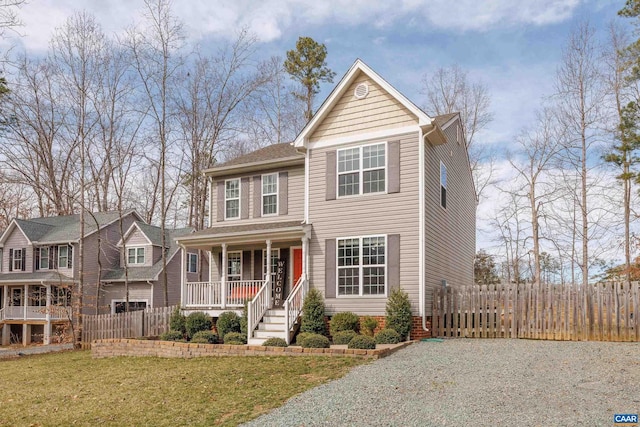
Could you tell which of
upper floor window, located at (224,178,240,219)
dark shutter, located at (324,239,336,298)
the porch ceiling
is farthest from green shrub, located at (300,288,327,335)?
upper floor window, located at (224,178,240,219)

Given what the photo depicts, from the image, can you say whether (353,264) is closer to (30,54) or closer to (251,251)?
(251,251)

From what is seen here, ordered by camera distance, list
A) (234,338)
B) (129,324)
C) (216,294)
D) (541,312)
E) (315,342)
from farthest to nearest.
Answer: (129,324) < (216,294) < (234,338) < (541,312) < (315,342)

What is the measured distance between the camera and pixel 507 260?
34.5 m

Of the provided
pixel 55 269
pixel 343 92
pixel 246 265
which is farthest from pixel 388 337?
pixel 55 269

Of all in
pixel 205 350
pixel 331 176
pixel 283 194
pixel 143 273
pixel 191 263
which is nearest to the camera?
pixel 205 350

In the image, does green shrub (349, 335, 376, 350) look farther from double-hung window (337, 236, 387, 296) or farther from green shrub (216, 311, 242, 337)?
green shrub (216, 311, 242, 337)

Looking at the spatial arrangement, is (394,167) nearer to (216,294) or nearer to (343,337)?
(343,337)

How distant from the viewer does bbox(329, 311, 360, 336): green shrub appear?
1427cm

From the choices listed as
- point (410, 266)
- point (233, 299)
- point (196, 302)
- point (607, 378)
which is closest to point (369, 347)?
point (410, 266)

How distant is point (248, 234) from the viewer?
16062mm

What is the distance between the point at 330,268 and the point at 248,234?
111 inches

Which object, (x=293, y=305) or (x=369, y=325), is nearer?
(x=369, y=325)

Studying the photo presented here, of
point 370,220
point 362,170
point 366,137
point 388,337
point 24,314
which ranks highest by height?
point 366,137

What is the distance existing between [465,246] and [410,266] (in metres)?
6.98
